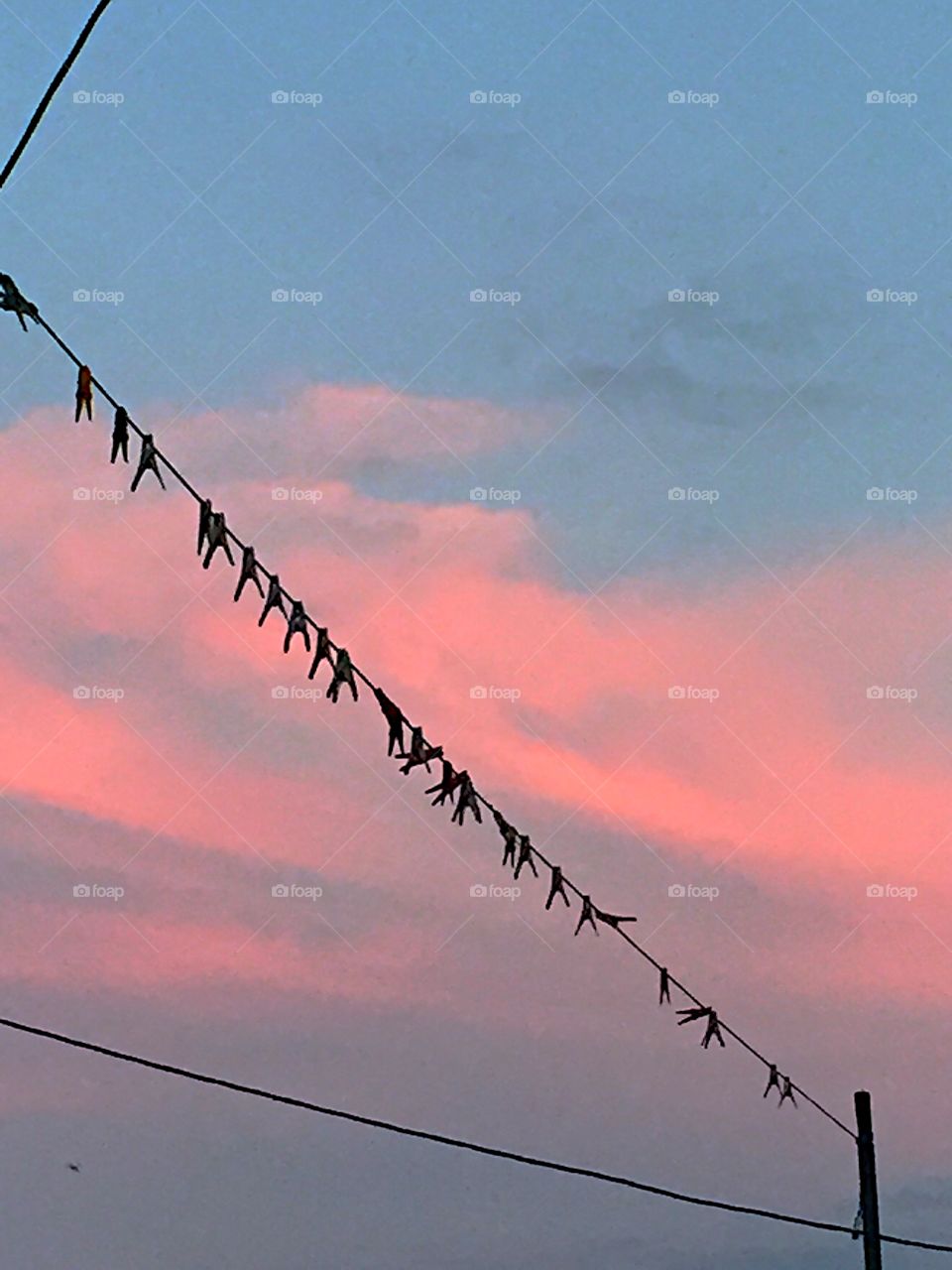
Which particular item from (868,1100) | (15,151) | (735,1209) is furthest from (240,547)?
(868,1100)

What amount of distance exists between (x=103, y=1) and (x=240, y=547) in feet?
10.6

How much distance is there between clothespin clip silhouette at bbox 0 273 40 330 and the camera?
7305 millimetres

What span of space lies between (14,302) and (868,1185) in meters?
13.0

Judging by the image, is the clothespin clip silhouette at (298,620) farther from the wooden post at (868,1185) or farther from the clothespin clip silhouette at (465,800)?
the wooden post at (868,1185)

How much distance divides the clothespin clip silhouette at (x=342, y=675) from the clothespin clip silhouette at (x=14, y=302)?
276 centimetres

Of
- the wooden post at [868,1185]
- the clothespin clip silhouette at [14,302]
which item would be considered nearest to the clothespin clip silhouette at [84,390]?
the clothespin clip silhouette at [14,302]

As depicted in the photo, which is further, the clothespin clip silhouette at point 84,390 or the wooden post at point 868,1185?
the wooden post at point 868,1185

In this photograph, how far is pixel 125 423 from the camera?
25.6ft

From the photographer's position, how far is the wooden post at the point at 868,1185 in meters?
16.4

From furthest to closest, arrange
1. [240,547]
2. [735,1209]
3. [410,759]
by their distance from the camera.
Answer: [735,1209], [410,759], [240,547]

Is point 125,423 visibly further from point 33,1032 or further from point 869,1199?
point 869,1199

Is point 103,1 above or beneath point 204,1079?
above

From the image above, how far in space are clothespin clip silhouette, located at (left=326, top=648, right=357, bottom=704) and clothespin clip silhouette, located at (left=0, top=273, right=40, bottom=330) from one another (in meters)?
2.76

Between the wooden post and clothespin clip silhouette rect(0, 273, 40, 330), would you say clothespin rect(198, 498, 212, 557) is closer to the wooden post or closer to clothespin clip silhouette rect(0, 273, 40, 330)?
clothespin clip silhouette rect(0, 273, 40, 330)
